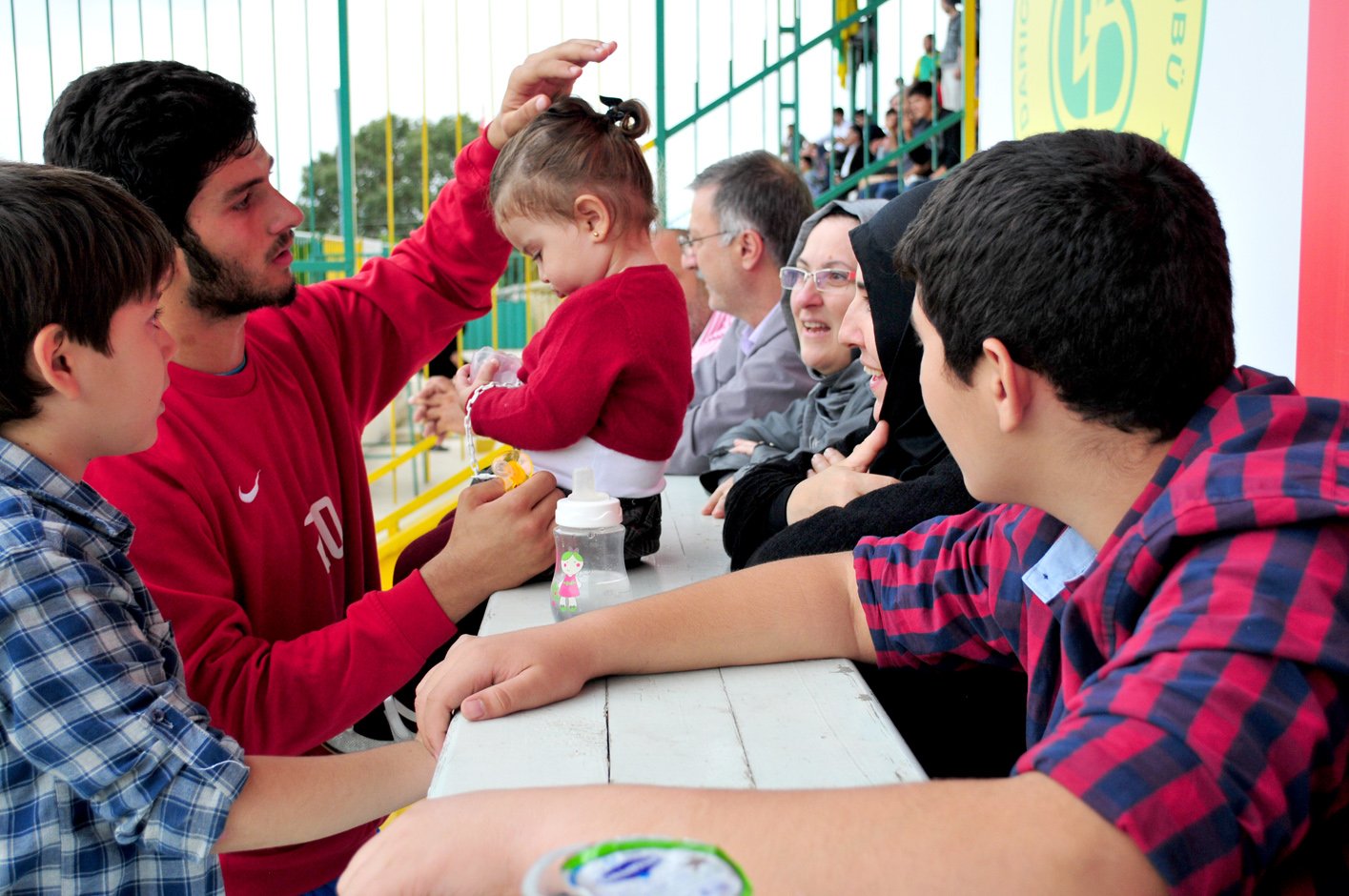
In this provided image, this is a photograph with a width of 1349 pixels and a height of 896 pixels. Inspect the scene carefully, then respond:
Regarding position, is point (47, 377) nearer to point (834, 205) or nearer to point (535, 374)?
point (535, 374)

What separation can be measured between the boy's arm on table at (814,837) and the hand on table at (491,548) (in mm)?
870

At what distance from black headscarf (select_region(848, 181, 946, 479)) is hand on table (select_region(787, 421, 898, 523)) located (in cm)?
5

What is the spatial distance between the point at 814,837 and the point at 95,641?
0.81 metres

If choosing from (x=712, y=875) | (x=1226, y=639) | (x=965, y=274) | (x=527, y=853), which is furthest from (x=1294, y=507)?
(x=527, y=853)

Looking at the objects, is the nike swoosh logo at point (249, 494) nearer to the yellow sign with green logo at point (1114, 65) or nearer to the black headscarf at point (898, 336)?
the black headscarf at point (898, 336)

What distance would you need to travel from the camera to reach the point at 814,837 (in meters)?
0.75

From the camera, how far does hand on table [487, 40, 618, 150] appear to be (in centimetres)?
209

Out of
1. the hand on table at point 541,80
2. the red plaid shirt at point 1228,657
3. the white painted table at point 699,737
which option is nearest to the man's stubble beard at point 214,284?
the hand on table at point 541,80

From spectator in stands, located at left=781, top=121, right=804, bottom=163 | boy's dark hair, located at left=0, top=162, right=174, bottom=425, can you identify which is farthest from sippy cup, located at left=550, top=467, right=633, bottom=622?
spectator in stands, located at left=781, top=121, right=804, bottom=163

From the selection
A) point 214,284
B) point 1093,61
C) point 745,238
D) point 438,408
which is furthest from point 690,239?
point 214,284

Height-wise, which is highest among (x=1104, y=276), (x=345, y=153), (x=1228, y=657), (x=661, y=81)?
(x=661, y=81)

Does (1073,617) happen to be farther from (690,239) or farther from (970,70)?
(970,70)

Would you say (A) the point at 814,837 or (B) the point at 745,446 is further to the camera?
(B) the point at 745,446

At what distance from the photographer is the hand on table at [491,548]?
171 cm
